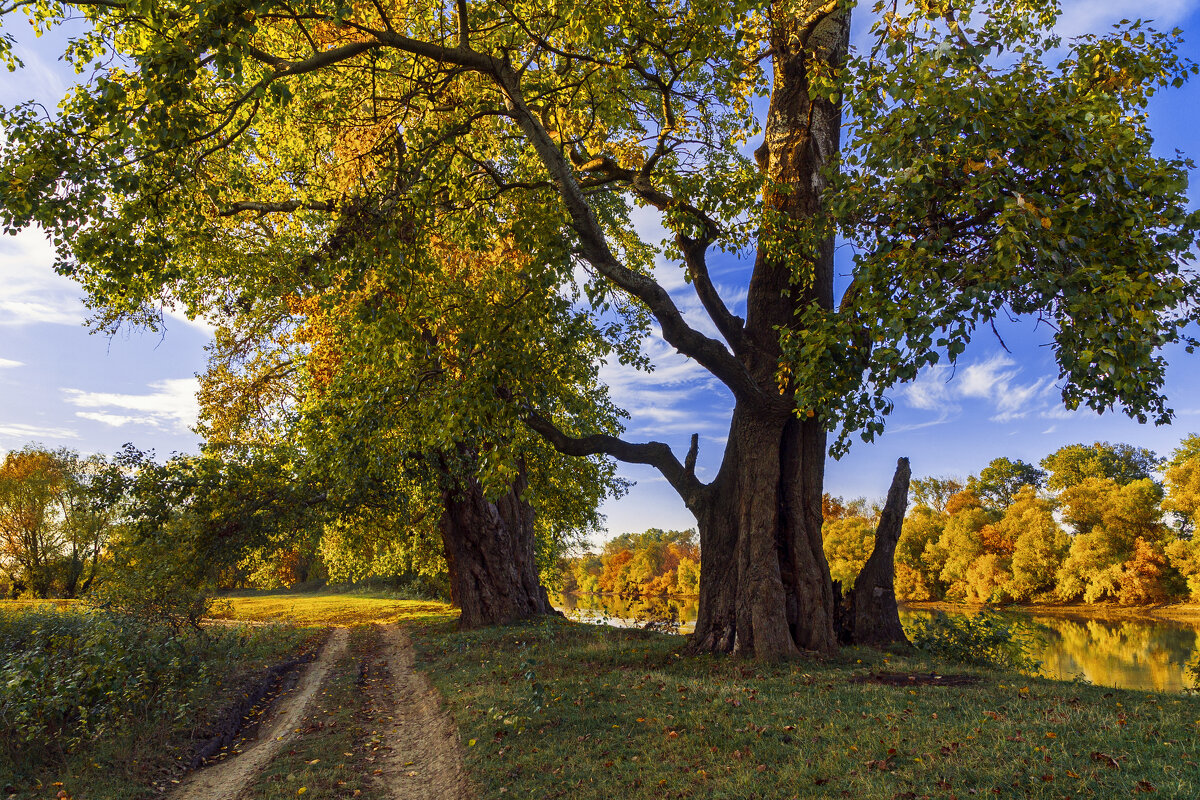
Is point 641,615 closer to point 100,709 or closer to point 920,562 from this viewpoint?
point 100,709

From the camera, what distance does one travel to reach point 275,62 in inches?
325

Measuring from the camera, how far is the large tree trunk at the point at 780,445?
33.5ft

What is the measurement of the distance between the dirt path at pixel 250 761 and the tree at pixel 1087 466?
2565 inches

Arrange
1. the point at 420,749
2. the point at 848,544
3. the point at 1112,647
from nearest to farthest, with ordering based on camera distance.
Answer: the point at 420,749 → the point at 1112,647 → the point at 848,544

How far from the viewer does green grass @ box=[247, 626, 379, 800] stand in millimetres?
6547

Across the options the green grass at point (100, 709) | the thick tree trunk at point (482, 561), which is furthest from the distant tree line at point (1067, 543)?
the green grass at point (100, 709)

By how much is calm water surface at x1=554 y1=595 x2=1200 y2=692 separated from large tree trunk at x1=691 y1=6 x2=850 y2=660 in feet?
16.4

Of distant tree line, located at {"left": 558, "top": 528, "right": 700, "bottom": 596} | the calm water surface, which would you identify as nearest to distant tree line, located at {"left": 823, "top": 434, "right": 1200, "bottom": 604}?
the calm water surface

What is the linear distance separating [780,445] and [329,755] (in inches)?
322

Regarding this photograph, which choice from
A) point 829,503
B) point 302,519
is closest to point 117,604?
point 302,519

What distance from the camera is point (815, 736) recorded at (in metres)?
6.02

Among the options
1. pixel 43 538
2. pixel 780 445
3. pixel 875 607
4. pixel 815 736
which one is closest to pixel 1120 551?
pixel 875 607

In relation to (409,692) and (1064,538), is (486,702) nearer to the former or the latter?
(409,692)

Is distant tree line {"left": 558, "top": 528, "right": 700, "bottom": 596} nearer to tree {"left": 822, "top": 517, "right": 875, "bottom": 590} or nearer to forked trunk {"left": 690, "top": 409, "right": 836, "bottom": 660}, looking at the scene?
tree {"left": 822, "top": 517, "right": 875, "bottom": 590}
